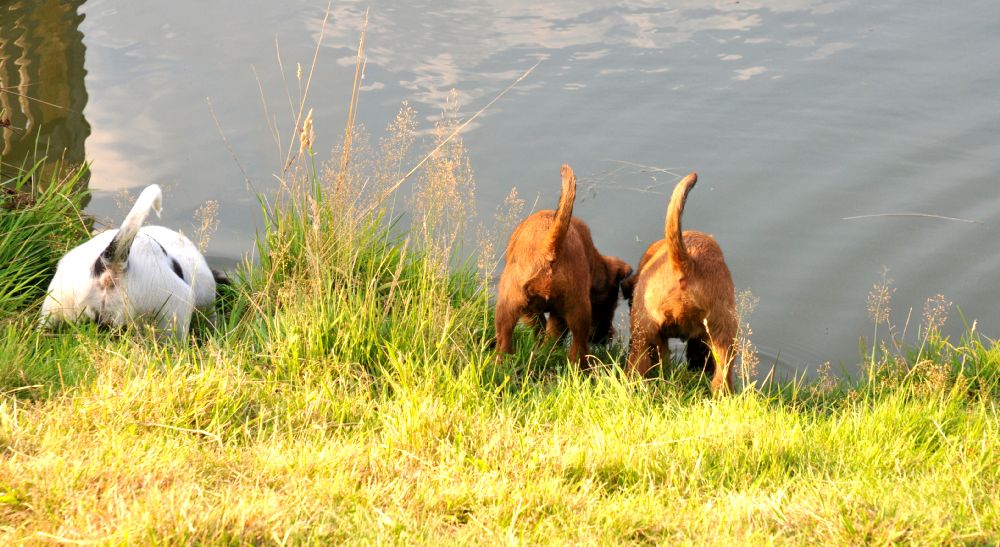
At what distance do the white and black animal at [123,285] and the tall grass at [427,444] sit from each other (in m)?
0.19

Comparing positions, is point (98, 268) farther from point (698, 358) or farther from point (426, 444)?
point (698, 358)

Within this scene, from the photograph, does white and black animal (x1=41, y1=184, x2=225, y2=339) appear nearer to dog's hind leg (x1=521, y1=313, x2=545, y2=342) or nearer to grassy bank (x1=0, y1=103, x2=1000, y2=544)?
grassy bank (x1=0, y1=103, x2=1000, y2=544)

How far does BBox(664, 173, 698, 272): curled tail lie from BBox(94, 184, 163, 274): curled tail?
2.48 metres

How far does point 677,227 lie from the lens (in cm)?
461

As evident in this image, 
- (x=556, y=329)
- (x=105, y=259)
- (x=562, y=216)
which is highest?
(x=562, y=216)

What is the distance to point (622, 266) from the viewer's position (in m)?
6.16

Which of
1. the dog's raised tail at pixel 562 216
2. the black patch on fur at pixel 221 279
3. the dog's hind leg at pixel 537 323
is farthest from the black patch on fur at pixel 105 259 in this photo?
the dog's hind leg at pixel 537 323

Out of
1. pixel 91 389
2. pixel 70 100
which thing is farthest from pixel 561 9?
pixel 91 389

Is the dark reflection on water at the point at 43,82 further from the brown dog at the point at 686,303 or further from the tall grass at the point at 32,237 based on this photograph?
the brown dog at the point at 686,303

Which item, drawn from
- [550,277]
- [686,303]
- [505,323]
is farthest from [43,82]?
[686,303]

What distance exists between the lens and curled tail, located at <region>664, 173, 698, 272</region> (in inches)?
181

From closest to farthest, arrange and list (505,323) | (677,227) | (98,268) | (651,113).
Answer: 1. (677,227)
2. (98,268)
3. (505,323)
4. (651,113)

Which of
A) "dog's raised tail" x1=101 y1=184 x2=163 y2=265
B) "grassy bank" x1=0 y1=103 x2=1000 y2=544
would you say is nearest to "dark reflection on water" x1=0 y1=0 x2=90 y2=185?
"dog's raised tail" x1=101 y1=184 x2=163 y2=265

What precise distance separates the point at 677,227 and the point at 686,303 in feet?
1.54
